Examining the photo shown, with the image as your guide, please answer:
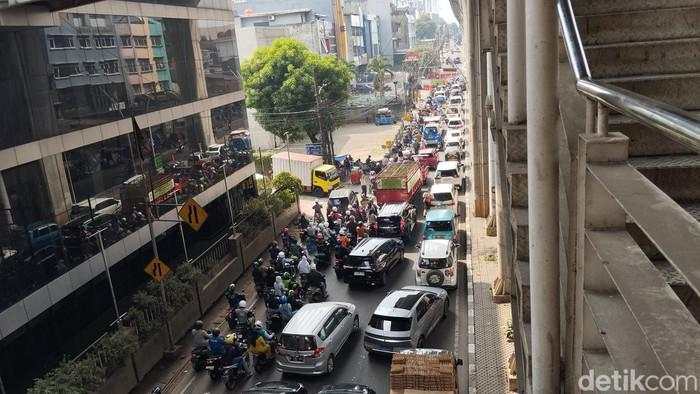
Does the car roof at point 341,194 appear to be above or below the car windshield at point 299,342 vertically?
above

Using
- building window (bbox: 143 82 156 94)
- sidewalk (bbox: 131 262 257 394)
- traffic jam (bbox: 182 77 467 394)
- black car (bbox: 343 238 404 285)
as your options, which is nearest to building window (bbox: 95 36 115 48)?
building window (bbox: 143 82 156 94)

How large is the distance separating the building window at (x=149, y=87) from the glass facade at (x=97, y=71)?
1.2 inches

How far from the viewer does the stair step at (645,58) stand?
13.4 feet

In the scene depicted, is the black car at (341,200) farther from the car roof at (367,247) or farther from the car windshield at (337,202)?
the car roof at (367,247)

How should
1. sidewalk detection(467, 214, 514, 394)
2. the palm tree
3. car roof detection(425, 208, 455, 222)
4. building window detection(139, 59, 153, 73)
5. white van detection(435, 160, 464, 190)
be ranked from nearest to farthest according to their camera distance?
1. sidewalk detection(467, 214, 514, 394)
2. building window detection(139, 59, 153, 73)
3. car roof detection(425, 208, 455, 222)
4. white van detection(435, 160, 464, 190)
5. the palm tree

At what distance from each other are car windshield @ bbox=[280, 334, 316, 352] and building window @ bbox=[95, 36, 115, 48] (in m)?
10.3

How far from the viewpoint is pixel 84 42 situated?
1555 cm

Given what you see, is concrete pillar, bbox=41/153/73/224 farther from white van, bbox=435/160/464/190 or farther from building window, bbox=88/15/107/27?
white van, bbox=435/160/464/190

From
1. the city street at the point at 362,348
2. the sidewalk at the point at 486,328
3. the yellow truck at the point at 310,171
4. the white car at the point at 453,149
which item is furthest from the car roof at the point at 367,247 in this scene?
the white car at the point at 453,149

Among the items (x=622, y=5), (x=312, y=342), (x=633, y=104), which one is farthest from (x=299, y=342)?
(x=633, y=104)

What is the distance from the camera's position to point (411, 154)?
1363 inches

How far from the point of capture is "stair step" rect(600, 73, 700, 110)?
375cm

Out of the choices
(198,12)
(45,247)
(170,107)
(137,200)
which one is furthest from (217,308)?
(198,12)

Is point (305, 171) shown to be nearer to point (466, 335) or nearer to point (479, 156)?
point (479, 156)
